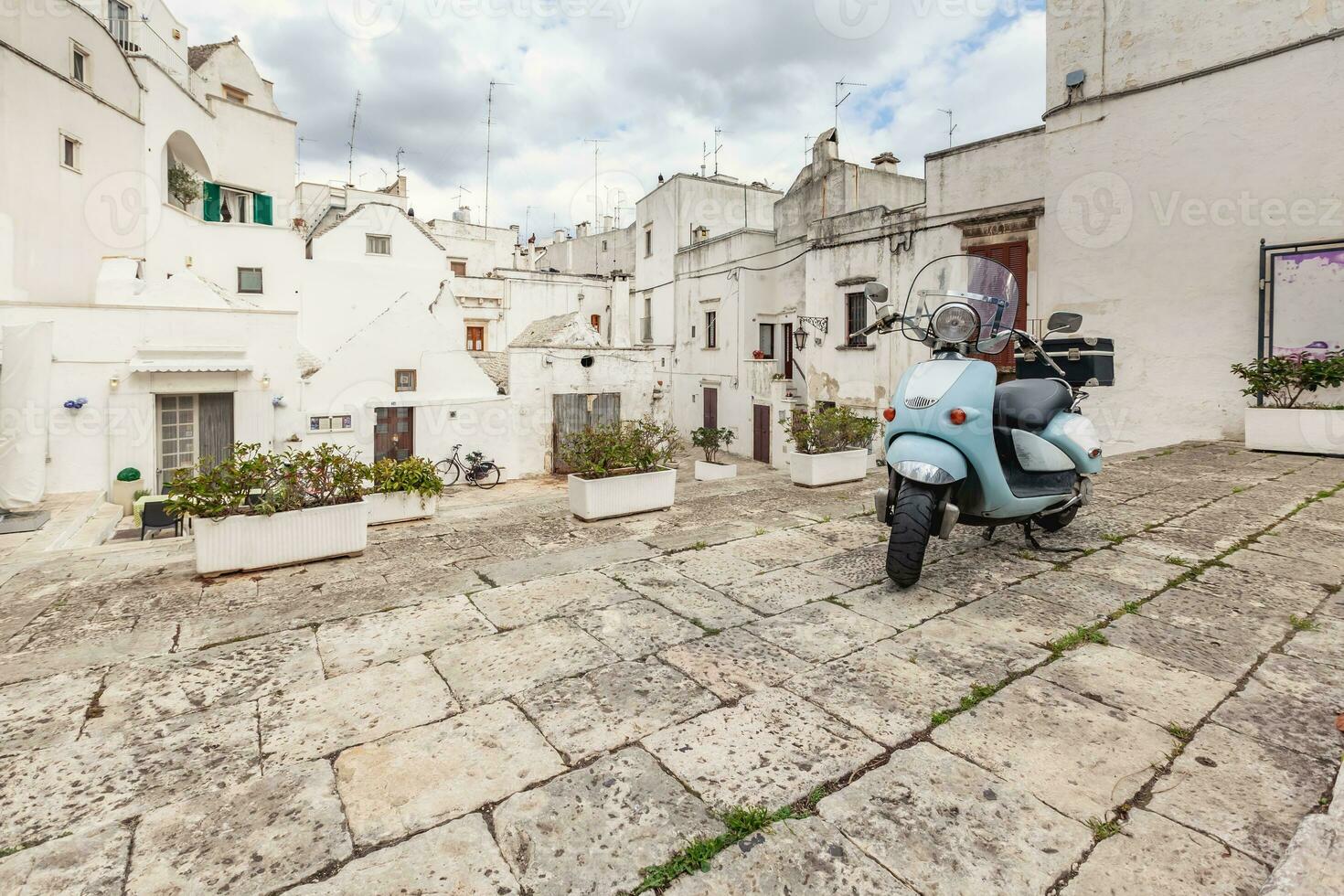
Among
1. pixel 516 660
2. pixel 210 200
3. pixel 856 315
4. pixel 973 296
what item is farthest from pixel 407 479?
pixel 210 200

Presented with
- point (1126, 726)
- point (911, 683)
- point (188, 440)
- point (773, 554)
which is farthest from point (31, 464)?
point (1126, 726)

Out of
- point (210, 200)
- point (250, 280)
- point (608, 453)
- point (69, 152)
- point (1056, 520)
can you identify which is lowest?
point (1056, 520)

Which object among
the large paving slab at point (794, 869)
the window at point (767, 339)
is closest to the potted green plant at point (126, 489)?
the large paving slab at point (794, 869)

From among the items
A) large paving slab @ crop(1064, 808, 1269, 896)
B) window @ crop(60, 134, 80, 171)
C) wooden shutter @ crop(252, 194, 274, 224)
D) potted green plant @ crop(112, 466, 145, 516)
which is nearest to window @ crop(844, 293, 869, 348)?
potted green plant @ crop(112, 466, 145, 516)

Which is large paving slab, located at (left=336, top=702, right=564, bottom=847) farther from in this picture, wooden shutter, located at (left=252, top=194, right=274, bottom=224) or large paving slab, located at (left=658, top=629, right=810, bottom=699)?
wooden shutter, located at (left=252, top=194, right=274, bottom=224)

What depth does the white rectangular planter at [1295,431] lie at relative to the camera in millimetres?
7531

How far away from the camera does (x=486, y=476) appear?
15.8m

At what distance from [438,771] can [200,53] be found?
25.6 metres

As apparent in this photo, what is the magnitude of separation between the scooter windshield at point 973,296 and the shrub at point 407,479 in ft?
15.5

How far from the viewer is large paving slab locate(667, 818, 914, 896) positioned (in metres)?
1.64

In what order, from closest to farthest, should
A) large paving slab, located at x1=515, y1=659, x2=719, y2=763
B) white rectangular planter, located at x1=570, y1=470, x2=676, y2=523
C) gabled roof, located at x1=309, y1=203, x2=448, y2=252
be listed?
large paving slab, located at x1=515, y1=659, x2=719, y2=763
white rectangular planter, located at x1=570, y1=470, x2=676, y2=523
gabled roof, located at x1=309, y1=203, x2=448, y2=252

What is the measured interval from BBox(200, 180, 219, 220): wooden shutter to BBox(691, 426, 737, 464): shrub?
573 inches

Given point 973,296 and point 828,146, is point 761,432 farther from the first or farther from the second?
point 973,296

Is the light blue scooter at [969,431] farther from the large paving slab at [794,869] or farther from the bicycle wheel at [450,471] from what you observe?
the bicycle wheel at [450,471]
